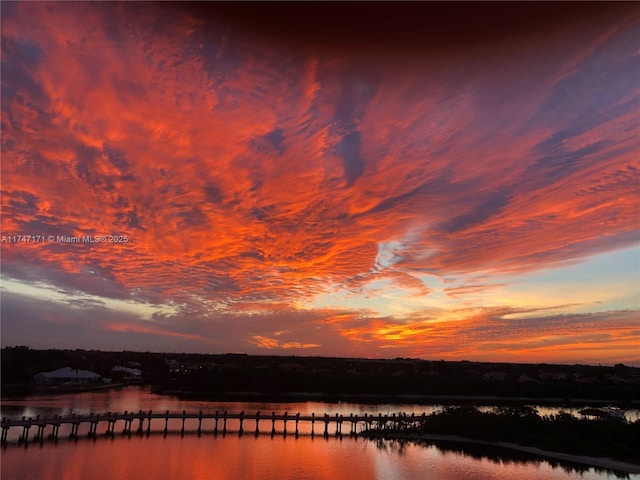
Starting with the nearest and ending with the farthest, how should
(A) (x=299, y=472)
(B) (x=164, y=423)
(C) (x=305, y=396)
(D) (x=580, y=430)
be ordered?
(A) (x=299, y=472), (D) (x=580, y=430), (B) (x=164, y=423), (C) (x=305, y=396)

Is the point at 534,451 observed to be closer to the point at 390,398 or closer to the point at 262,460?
the point at 262,460

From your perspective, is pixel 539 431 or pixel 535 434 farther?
pixel 539 431

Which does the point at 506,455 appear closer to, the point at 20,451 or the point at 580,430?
the point at 580,430

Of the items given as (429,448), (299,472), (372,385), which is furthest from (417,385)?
(299,472)

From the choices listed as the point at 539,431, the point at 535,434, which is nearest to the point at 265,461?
the point at 535,434

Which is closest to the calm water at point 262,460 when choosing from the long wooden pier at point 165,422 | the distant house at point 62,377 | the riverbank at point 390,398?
the long wooden pier at point 165,422

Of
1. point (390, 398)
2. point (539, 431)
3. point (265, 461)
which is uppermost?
point (390, 398)

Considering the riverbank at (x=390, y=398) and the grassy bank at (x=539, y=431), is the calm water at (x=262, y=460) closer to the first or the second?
the grassy bank at (x=539, y=431)
